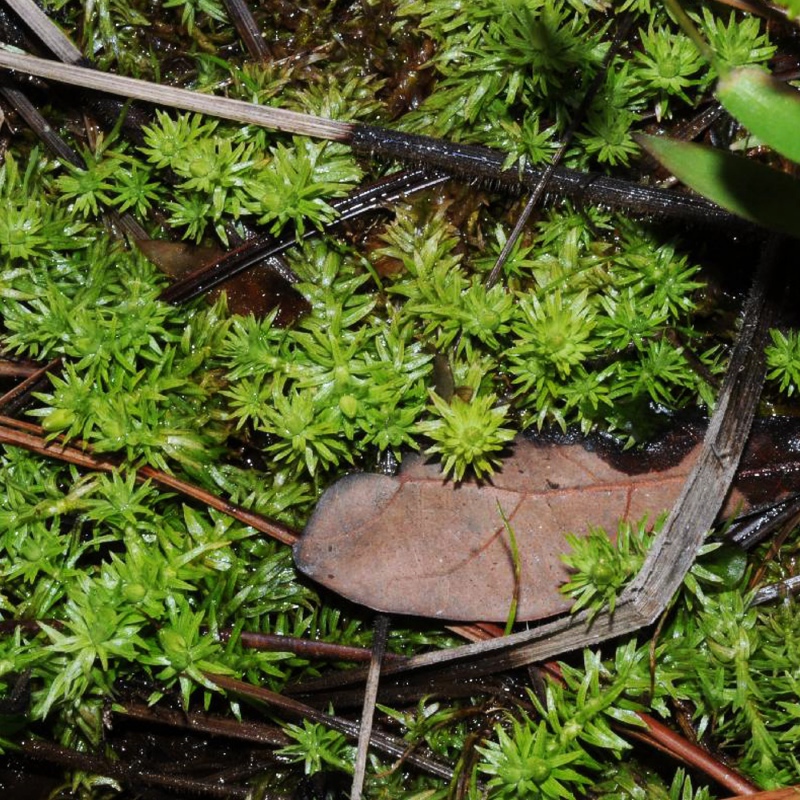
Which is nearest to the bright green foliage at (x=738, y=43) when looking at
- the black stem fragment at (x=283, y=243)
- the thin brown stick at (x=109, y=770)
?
the black stem fragment at (x=283, y=243)

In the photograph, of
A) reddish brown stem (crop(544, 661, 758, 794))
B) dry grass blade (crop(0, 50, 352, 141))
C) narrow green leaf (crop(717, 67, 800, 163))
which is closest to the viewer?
narrow green leaf (crop(717, 67, 800, 163))

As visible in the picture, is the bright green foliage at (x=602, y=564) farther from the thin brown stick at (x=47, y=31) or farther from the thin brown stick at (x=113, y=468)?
the thin brown stick at (x=47, y=31)

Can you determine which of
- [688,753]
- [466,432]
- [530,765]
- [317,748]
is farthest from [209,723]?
[688,753]

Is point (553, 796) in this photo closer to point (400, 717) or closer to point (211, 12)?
point (400, 717)

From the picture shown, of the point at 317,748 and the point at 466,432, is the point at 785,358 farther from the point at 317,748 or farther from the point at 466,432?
the point at 317,748

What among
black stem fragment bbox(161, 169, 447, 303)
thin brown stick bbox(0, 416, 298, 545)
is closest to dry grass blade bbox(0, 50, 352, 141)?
black stem fragment bbox(161, 169, 447, 303)

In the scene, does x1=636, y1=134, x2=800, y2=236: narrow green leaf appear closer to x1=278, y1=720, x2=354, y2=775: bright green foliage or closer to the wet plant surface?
the wet plant surface
